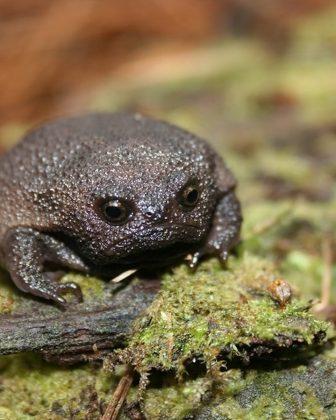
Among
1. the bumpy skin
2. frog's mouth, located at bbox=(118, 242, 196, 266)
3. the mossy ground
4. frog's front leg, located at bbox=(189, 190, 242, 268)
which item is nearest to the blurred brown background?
the mossy ground

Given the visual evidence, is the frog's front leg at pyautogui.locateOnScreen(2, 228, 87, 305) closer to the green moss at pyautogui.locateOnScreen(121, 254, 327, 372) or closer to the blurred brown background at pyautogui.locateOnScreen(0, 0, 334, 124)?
the green moss at pyautogui.locateOnScreen(121, 254, 327, 372)

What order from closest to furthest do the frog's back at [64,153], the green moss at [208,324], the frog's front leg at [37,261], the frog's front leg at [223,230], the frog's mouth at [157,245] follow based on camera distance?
the green moss at [208,324]
the frog's mouth at [157,245]
the frog's front leg at [37,261]
the frog's back at [64,153]
the frog's front leg at [223,230]

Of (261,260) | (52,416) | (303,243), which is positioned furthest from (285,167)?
(52,416)

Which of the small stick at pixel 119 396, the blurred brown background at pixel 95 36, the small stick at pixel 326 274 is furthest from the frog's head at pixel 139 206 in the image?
the blurred brown background at pixel 95 36

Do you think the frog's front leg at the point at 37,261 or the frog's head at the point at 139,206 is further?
the frog's front leg at the point at 37,261

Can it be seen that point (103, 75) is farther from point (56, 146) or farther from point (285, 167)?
point (56, 146)

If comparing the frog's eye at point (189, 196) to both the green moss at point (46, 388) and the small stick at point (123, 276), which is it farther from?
the green moss at point (46, 388)

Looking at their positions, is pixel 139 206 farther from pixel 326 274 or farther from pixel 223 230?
pixel 326 274
